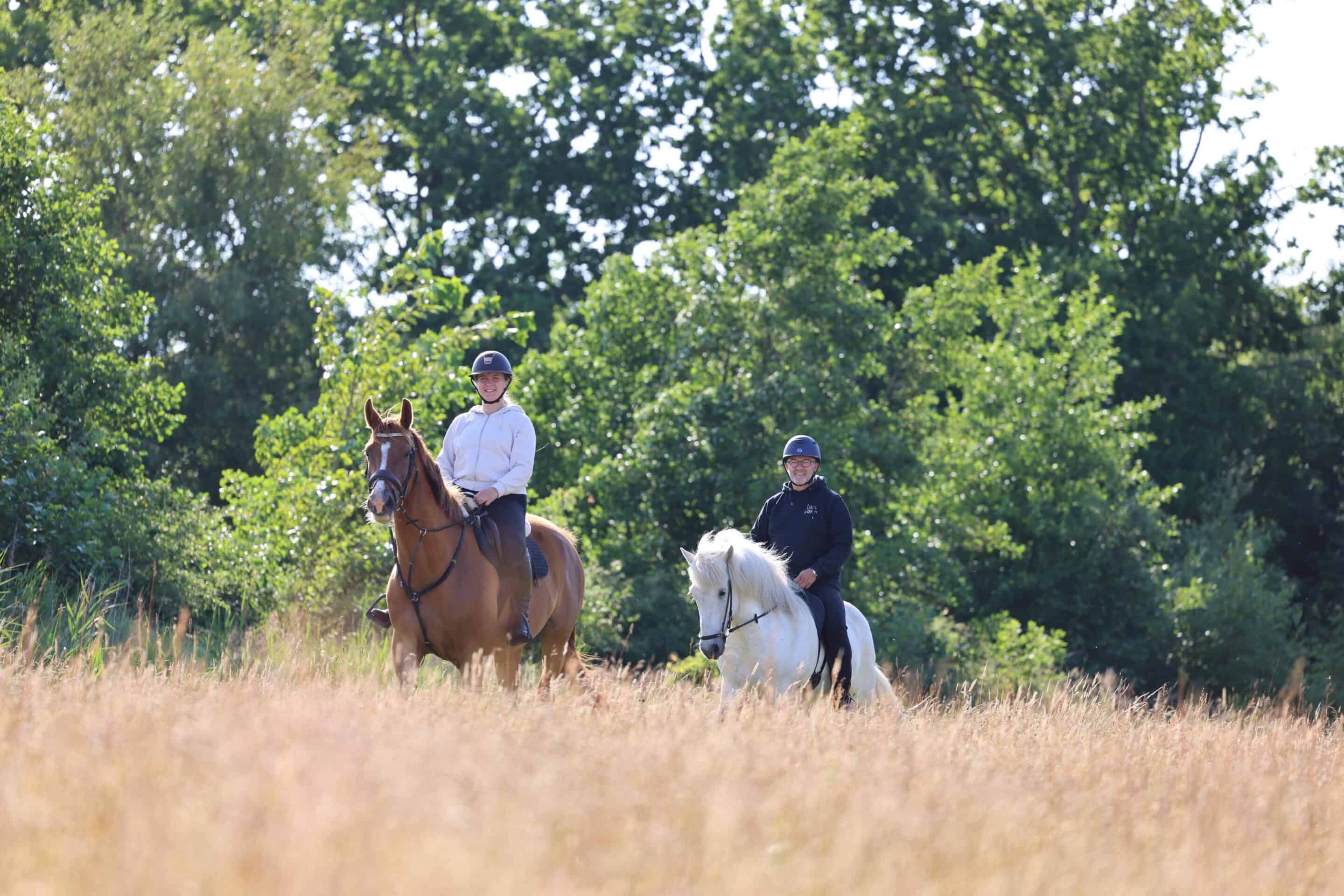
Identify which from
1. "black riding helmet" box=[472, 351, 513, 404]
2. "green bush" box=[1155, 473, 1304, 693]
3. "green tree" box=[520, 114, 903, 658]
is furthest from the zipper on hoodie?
"green bush" box=[1155, 473, 1304, 693]

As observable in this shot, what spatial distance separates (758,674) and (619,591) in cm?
1221

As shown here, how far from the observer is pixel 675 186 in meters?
37.2

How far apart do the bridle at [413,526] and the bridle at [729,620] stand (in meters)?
1.67

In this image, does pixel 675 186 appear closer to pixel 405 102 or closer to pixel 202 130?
pixel 405 102

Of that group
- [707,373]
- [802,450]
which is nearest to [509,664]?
[802,450]

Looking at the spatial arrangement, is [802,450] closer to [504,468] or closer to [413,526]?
[504,468]

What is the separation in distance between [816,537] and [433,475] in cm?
289

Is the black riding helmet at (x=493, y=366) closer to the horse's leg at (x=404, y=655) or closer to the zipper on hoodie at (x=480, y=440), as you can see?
the zipper on hoodie at (x=480, y=440)

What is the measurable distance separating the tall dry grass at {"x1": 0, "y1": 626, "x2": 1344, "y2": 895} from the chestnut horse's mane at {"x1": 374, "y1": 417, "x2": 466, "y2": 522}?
1651mm

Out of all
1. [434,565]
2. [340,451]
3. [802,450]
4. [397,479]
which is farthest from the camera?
[340,451]

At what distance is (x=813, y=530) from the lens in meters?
10.6

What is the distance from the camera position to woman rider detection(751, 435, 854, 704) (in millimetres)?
10500

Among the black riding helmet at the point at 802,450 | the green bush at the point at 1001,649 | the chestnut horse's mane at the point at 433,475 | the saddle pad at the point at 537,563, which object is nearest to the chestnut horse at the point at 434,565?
the chestnut horse's mane at the point at 433,475

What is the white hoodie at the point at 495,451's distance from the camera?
9.74 metres
